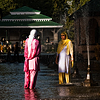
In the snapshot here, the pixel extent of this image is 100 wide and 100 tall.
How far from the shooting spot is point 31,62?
1148 cm

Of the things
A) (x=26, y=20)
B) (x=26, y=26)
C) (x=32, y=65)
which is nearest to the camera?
(x=32, y=65)

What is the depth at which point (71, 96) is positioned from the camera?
376 inches

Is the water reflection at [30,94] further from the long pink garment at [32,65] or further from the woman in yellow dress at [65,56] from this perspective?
the woman in yellow dress at [65,56]

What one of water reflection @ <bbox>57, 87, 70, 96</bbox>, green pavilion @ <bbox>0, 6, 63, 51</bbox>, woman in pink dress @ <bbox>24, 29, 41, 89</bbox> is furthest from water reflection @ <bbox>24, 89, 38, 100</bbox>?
green pavilion @ <bbox>0, 6, 63, 51</bbox>

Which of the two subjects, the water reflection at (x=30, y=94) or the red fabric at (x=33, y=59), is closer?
the water reflection at (x=30, y=94)

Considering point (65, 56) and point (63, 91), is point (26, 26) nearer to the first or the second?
point (65, 56)

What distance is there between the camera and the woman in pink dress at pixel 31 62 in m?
11.4

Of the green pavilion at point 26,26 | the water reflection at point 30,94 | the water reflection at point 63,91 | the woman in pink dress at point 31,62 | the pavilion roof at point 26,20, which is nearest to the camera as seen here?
the water reflection at point 30,94

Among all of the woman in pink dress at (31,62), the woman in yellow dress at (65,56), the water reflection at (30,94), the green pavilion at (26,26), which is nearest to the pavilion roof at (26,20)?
the green pavilion at (26,26)

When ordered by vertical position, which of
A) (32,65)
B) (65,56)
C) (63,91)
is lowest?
(63,91)

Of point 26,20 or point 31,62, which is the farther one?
point 26,20

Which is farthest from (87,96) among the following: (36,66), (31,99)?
(36,66)

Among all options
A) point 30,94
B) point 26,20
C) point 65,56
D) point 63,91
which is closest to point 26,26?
point 26,20

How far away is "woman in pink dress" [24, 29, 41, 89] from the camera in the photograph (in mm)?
11438
